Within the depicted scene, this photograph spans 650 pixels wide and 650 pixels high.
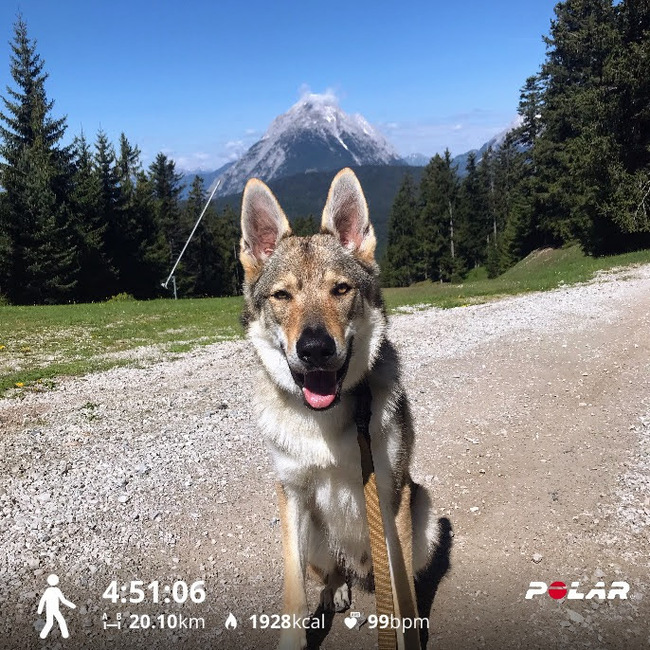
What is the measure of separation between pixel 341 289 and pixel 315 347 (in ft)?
2.40

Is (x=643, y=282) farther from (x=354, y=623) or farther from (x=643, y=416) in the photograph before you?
(x=354, y=623)

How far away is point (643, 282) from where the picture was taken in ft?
64.0

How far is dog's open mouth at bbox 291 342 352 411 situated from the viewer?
11.2ft

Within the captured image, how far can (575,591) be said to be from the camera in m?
4.18

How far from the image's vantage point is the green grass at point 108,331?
514 inches

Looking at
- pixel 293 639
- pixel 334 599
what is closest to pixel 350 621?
pixel 334 599

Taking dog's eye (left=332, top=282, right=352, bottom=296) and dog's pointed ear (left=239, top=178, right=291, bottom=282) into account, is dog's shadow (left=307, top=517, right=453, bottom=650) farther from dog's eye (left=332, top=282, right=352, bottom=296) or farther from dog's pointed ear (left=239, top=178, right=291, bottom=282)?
dog's pointed ear (left=239, top=178, right=291, bottom=282)

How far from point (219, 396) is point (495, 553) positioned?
20.6 ft

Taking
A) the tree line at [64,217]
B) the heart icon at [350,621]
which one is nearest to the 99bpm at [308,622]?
the heart icon at [350,621]

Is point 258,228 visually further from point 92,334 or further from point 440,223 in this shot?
point 440,223

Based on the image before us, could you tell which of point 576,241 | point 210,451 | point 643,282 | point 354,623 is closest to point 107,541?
point 210,451

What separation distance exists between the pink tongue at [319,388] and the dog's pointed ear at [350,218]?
4.13 ft

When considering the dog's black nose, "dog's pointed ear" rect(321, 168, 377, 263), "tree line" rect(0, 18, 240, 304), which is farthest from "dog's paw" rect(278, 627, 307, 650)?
"tree line" rect(0, 18, 240, 304)

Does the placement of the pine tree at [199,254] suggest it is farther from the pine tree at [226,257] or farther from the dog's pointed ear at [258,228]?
the dog's pointed ear at [258,228]
